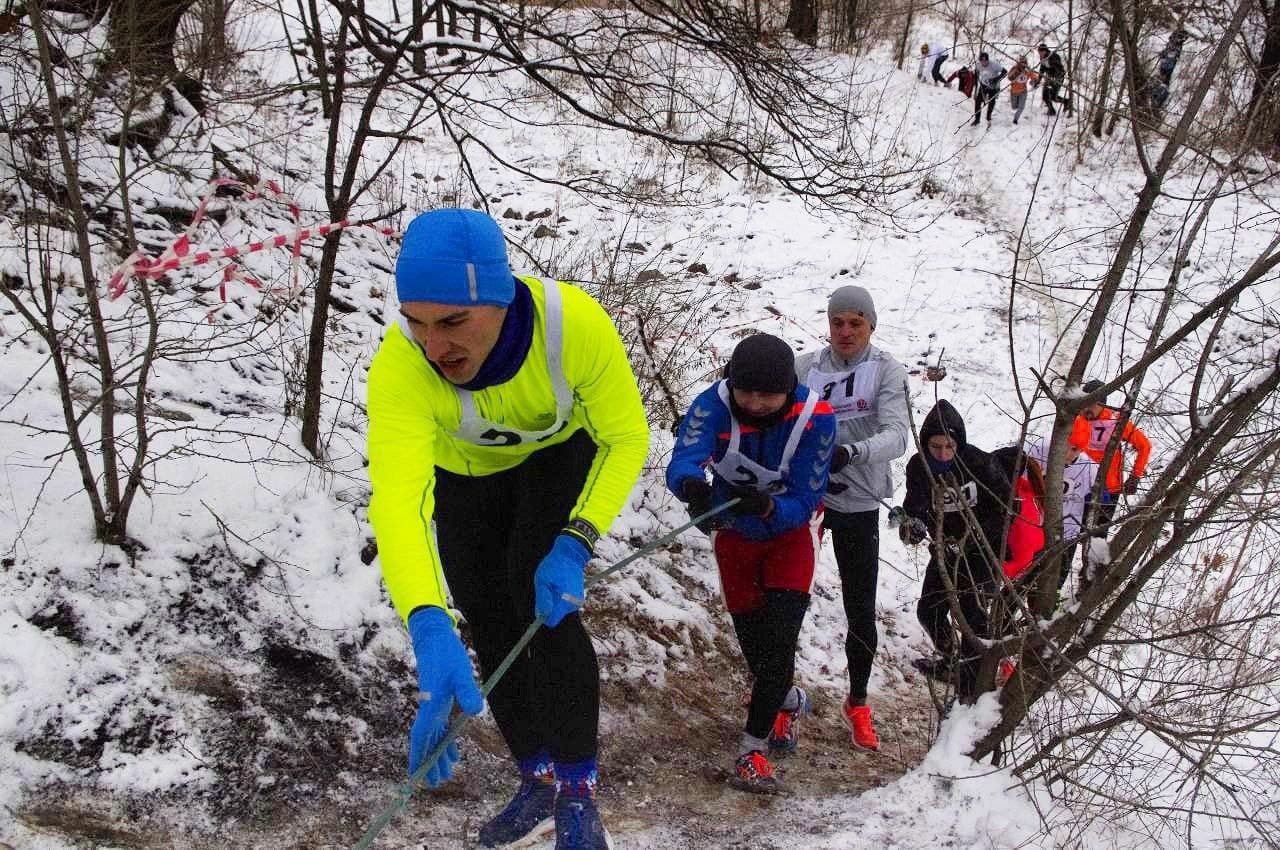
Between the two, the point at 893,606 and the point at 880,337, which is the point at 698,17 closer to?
the point at 893,606

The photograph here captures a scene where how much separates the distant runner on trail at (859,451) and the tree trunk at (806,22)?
31.3ft

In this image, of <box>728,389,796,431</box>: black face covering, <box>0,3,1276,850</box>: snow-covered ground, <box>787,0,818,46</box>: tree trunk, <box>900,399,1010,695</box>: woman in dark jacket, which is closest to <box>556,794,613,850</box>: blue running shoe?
<box>0,3,1276,850</box>: snow-covered ground

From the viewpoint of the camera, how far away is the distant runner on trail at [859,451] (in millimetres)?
3480

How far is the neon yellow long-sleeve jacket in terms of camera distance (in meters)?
2.08

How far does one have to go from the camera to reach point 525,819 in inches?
100

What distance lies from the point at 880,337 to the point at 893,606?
361cm

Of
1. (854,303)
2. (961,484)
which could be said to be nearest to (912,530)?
(961,484)

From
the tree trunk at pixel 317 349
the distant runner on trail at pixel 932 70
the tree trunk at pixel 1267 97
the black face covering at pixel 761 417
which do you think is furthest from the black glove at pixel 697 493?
the distant runner on trail at pixel 932 70

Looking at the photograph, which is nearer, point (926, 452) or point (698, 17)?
point (926, 452)

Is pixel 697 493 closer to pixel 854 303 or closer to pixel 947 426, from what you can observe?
pixel 854 303

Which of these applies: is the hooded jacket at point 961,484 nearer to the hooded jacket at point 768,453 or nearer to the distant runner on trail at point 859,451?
the distant runner on trail at point 859,451

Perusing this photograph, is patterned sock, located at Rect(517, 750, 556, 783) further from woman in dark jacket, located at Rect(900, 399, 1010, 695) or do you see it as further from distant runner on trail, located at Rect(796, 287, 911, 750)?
woman in dark jacket, located at Rect(900, 399, 1010, 695)

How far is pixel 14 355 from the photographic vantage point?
12.3 ft

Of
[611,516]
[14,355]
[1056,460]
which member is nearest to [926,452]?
[1056,460]
